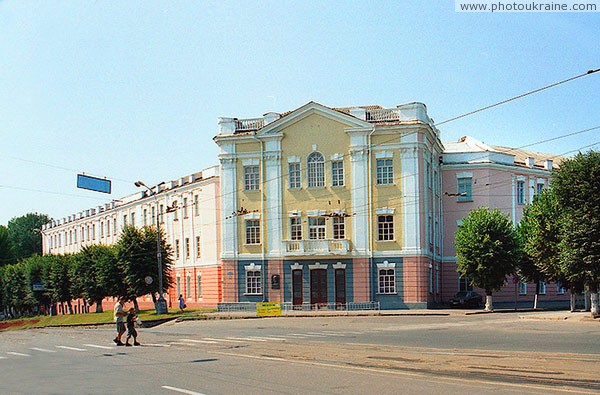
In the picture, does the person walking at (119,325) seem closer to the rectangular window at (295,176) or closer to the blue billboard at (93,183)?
the blue billboard at (93,183)

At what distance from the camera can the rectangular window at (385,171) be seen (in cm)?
5806

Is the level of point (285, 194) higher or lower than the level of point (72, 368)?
higher

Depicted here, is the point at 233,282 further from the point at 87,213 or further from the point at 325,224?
the point at 87,213

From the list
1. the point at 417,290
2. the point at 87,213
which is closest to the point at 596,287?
the point at 417,290

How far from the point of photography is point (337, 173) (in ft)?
194

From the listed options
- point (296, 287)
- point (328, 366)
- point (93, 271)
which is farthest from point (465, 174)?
point (328, 366)

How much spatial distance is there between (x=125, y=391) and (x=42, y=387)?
7.24 feet

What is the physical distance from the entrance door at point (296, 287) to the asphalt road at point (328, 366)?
29035mm

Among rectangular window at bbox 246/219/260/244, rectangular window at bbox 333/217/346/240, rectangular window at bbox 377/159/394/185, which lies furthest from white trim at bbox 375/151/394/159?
rectangular window at bbox 246/219/260/244

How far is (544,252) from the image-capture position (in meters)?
44.5

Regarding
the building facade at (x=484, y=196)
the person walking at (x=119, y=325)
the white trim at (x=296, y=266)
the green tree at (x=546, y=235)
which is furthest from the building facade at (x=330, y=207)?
the person walking at (x=119, y=325)

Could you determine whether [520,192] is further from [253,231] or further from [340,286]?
[253,231]

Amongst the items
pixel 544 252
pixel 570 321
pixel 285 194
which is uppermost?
pixel 285 194

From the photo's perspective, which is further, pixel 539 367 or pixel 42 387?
pixel 539 367
